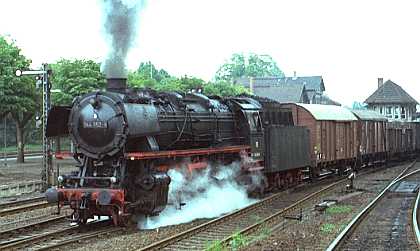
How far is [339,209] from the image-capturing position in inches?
632

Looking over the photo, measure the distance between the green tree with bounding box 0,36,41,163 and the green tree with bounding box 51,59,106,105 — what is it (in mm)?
1656

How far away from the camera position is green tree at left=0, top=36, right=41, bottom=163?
30.1 metres

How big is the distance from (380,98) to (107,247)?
75.0 meters

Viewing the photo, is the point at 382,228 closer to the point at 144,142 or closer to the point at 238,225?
the point at 238,225

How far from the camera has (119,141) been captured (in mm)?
12484

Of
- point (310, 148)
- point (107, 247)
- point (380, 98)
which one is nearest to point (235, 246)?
point (107, 247)

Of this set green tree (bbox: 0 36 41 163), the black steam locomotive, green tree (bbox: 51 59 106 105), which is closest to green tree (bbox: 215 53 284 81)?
green tree (bbox: 51 59 106 105)

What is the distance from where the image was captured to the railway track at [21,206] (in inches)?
624

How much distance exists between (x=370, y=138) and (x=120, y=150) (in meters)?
25.4

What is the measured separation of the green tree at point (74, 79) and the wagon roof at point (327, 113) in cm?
1326

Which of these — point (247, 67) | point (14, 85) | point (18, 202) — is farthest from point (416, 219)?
point (247, 67)

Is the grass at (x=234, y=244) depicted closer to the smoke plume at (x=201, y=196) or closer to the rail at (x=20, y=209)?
the smoke plume at (x=201, y=196)

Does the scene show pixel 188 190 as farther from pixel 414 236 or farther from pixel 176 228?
pixel 414 236

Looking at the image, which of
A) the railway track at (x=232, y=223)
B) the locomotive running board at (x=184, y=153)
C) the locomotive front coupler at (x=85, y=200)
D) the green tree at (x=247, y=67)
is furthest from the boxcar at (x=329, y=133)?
the green tree at (x=247, y=67)
